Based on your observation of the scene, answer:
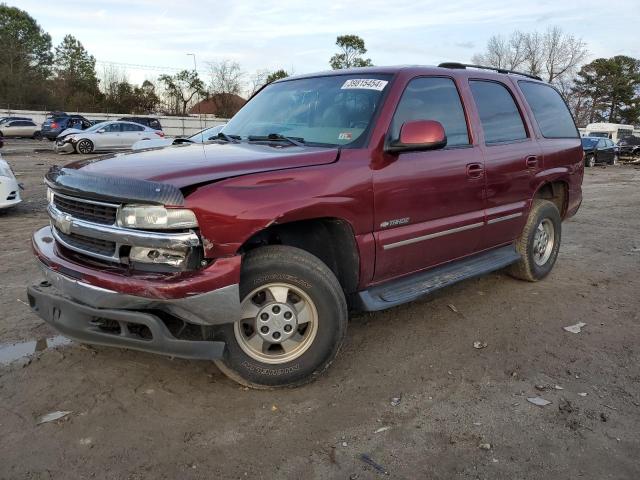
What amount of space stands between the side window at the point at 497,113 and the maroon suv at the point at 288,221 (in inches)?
0.8

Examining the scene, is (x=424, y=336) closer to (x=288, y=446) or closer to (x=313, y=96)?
(x=288, y=446)

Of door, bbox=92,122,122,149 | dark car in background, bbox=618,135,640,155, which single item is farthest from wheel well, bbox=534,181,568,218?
dark car in background, bbox=618,135,640,155

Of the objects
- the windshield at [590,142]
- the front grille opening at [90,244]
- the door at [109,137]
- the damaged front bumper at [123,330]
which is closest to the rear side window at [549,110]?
the damaged front bumper at [123,330]

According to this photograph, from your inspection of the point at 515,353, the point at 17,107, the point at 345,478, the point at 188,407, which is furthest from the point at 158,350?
the point at 17,107

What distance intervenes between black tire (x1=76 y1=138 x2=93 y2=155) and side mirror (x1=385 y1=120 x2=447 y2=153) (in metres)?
22.0

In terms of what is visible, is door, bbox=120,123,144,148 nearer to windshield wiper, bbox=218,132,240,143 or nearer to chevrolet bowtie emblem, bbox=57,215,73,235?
windshield wiper, bbox=218,132,240,143

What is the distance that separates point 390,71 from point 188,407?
8.79ft

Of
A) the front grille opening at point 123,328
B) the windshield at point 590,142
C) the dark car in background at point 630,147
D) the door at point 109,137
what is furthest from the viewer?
the dark car in background at point 630,147

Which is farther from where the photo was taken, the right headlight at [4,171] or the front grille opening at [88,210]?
the right headlight at [4,171]

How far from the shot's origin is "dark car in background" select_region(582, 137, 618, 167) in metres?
27.8

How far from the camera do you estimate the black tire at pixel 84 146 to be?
2256cm

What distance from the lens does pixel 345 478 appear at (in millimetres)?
2502

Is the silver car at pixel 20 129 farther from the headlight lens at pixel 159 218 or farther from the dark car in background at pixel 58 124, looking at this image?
the headlight lens at pixel 159 218

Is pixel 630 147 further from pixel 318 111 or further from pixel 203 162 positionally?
pixel 203 162
